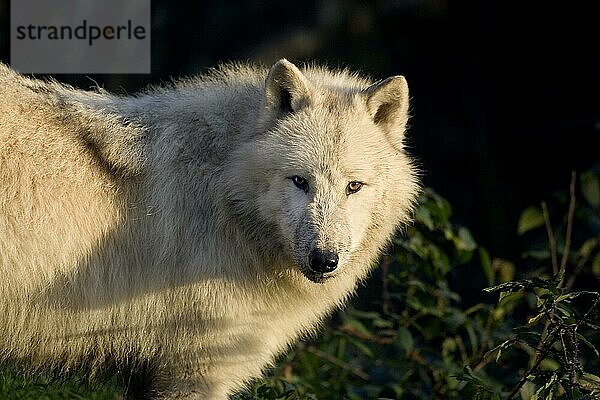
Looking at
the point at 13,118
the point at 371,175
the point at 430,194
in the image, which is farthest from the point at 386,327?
the point at 13,118

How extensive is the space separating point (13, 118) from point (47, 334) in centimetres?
103

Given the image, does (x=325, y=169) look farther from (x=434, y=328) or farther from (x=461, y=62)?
(x=461, y=62)

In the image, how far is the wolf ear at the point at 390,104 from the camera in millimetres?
4664

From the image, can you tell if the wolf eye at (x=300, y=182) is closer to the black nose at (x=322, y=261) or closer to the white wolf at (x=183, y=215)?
the white wolf at (x=183, y=215)

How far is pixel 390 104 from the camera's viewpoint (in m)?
4.77

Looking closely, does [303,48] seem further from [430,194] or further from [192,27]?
[430,194]

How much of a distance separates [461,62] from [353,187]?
6327 millimetres

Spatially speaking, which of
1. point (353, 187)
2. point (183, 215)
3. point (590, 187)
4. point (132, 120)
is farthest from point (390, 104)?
point (590, 187)

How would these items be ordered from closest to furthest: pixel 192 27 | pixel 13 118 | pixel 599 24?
pixel 13 118 → pixel 599 24 → pixel 192 27

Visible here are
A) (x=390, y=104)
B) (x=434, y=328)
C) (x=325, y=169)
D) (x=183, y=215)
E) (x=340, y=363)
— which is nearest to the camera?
(x=325, y=169)

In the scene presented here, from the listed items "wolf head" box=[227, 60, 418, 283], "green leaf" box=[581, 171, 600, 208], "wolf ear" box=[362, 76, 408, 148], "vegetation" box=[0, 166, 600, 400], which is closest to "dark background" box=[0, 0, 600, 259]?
"green leaf" box=[581, 171, 600, 208]

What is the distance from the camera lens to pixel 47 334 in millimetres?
4473

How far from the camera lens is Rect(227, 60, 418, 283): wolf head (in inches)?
171

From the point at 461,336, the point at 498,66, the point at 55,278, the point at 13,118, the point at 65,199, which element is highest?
the point at 498,66
